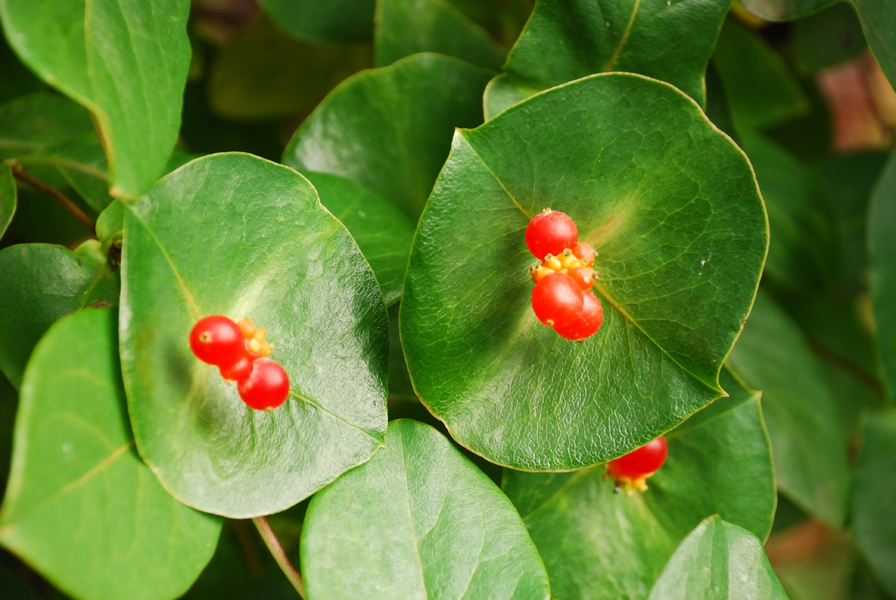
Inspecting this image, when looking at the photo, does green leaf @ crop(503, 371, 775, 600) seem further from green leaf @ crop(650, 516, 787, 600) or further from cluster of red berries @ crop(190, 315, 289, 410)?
cluster of red berries @ crop(190, 315, 289, 410)

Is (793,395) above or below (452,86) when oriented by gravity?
below

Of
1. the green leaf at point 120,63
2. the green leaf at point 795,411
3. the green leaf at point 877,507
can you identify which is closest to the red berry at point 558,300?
the green leaf at point 120,63

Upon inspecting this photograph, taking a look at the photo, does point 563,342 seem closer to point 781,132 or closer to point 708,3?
point 708,3

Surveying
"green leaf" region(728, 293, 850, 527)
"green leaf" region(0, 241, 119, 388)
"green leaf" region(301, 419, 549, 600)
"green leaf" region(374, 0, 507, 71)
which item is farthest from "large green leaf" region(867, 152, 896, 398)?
"green leaf" region(0, 241, 119, 388)

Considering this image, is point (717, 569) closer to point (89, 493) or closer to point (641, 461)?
point (641, 461)

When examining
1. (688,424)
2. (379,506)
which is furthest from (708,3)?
(379,506)

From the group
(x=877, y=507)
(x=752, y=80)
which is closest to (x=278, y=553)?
(x=877, y=507)
